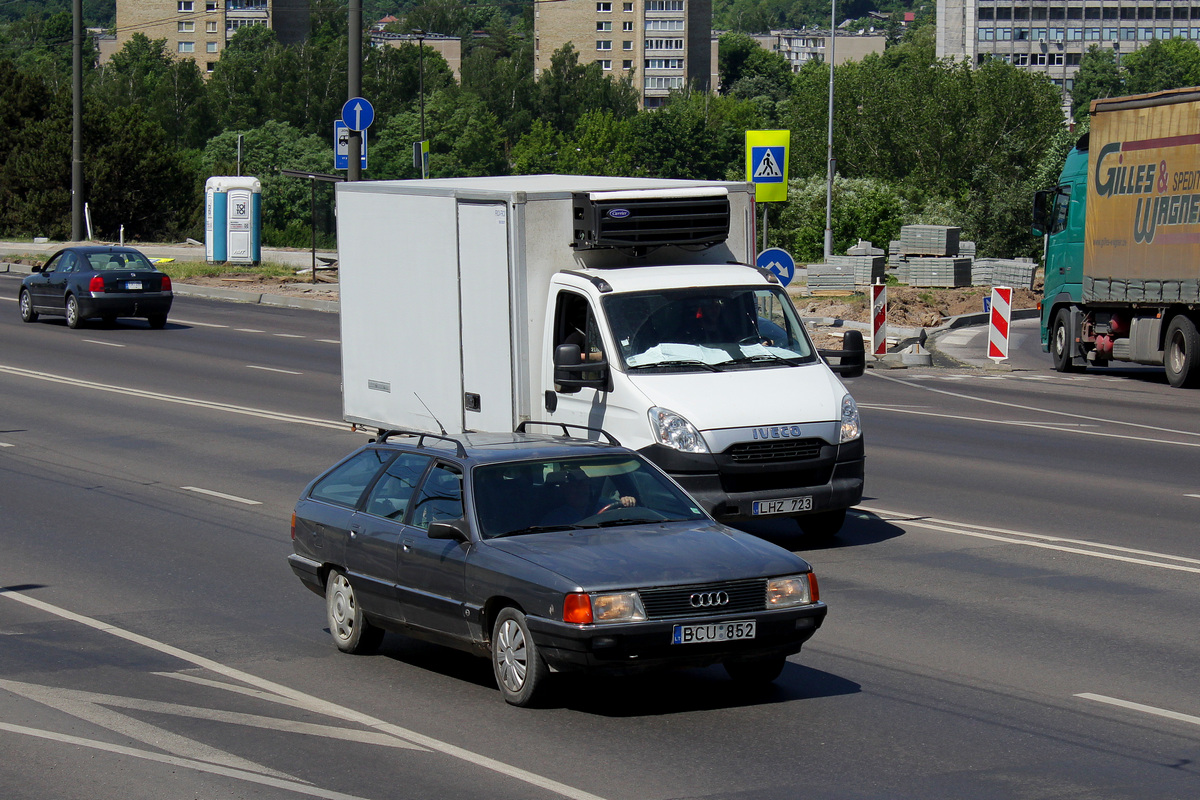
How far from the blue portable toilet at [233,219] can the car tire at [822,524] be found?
33139 millimetres

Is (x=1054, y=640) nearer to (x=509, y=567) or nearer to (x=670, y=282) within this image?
(x=509, y=567)

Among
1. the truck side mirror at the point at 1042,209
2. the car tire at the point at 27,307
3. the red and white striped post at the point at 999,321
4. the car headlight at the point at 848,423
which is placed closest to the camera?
the car headlight at the point at 848,423

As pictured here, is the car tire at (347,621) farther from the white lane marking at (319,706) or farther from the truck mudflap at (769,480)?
the truck mudflap at (769,480)

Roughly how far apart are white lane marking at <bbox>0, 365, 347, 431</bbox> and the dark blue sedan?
5615 mm

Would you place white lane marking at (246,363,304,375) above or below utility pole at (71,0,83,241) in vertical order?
below

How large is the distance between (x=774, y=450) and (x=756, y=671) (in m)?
3.81

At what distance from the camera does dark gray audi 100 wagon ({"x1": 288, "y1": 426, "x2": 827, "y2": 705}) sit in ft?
24.0

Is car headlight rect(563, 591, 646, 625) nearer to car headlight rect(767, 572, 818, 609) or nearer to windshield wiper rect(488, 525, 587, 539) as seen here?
car headlight rect(767, 572, 818, 609)

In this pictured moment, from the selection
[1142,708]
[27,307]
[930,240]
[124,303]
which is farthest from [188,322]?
[1142,708]

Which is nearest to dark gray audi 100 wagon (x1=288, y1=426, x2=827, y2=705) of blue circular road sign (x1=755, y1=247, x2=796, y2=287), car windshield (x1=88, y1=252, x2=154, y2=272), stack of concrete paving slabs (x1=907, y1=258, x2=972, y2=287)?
blue circular road sign (x1=755, y1=247, x2=796, y2=287)

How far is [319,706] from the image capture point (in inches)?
305

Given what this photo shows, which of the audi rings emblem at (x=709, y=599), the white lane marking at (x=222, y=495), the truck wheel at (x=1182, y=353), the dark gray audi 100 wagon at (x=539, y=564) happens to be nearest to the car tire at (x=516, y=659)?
the dark gray audi 100 wagon at (x=539, y=564)

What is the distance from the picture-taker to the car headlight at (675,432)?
11430 mm

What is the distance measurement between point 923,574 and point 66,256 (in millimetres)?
24051
